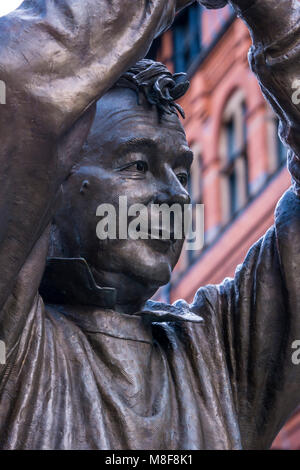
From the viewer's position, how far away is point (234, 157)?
22625mm

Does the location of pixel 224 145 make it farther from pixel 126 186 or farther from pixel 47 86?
pixel 47 86

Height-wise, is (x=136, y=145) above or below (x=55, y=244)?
above

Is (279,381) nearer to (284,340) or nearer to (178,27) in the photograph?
(284,340)

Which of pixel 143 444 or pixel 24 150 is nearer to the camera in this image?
pixel 24 150

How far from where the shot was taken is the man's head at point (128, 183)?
261cm

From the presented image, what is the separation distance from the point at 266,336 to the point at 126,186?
1.53ft

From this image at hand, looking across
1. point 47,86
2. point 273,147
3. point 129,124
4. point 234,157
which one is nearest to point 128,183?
point 129,124

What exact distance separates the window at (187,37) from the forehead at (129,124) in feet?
72.8

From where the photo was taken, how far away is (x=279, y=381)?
270 cm

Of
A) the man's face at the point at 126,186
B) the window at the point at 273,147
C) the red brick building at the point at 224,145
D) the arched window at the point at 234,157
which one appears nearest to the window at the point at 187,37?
the red brick building at the point at 224,145

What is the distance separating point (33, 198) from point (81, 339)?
0.39 meters

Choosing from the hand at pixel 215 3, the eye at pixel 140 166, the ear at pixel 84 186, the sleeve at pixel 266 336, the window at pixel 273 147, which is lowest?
the sleeve at pixel 266 336

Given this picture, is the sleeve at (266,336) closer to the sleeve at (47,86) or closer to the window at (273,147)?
the sleeve at (47,86)
